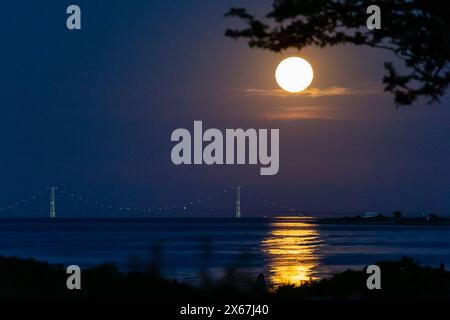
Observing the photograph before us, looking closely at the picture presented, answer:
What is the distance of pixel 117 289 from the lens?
18.0 meters

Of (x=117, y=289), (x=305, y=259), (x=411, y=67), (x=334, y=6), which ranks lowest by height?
(x=305, y=259)

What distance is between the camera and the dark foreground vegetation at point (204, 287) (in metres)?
16.2

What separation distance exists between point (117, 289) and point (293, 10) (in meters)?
6.26

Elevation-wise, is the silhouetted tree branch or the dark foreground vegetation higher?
the silhouetted tree branch

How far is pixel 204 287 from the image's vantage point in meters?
16.2

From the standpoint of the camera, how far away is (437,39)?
1716cm

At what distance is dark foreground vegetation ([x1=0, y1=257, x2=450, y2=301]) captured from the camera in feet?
53.1

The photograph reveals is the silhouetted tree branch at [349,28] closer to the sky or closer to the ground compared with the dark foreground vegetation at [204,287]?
closer to the sky

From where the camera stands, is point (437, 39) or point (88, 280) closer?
point (437, 39)
